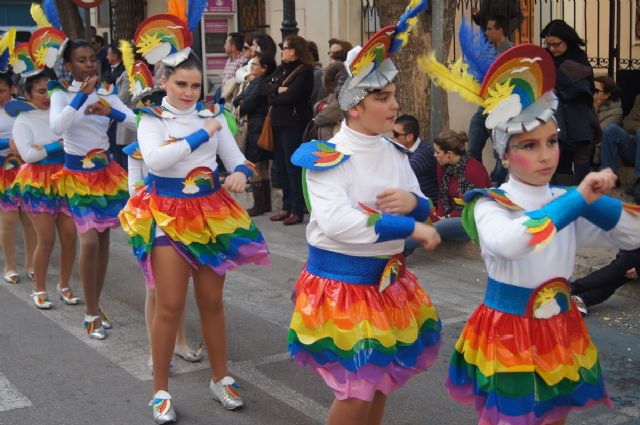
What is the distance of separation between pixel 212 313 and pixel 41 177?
2.98 m

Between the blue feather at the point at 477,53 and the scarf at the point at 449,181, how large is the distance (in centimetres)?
462

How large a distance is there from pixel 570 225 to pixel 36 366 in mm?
4091

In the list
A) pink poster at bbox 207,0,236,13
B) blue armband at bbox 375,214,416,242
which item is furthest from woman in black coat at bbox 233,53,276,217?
blue armband at bbox 375,214,416,242

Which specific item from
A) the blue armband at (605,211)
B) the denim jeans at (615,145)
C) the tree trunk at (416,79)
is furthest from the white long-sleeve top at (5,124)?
the blue armband at (605,211)

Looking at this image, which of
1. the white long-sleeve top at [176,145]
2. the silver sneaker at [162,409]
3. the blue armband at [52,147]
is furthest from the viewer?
the blue armband at [52,147]

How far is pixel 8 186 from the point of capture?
898 cm

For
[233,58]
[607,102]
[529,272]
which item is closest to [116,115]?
[529,272]

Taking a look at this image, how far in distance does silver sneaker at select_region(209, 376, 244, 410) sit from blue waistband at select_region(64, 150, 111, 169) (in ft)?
8.09

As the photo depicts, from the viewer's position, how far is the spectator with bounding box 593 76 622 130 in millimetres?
10141

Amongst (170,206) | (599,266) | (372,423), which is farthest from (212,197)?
(599,266)

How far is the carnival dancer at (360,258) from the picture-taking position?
4129 millimetres

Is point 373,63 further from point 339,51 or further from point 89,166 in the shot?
point 339,51

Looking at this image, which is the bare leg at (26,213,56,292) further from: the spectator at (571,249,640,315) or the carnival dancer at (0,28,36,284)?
the spectator at (571,249,640,315)

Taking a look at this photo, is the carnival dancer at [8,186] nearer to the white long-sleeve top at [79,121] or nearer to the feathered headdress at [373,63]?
the white long-sleeve top at [79,121]
